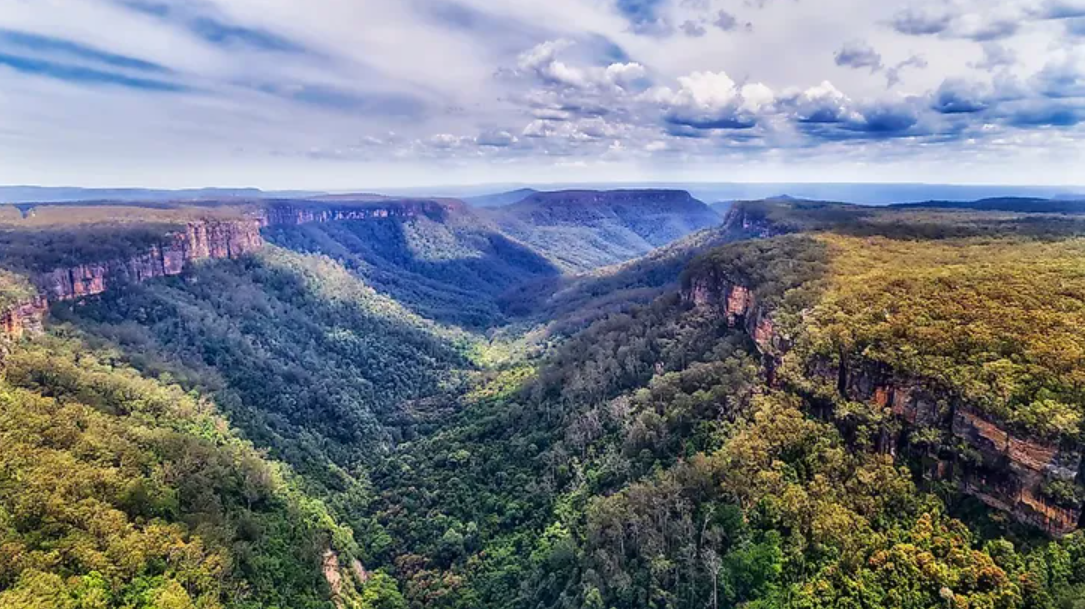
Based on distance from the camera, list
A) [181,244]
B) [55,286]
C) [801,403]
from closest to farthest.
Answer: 1. [801,403]
2. [55,286]
3. [181,244]

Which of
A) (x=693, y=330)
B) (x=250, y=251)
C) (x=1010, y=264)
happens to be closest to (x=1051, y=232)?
(x=1010, y=264)

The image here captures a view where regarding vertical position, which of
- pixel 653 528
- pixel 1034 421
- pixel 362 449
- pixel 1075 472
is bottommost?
pixel 362 449

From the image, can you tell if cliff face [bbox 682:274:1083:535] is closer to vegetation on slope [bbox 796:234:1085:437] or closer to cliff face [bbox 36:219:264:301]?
vegetation on slope [bbox 796:234:1085:437]

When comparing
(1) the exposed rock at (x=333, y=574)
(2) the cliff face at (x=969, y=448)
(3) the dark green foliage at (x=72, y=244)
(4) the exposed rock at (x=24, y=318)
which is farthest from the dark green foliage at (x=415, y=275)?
(2) the cliff face at (x=969, y=448)

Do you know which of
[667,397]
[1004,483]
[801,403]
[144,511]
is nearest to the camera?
[1004,483]

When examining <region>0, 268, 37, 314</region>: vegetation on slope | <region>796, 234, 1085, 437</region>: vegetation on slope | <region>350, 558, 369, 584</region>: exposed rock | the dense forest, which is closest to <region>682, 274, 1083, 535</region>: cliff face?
the dense forest

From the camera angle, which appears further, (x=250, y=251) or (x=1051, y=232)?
(x=250, y=251)

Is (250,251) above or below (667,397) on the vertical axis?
above

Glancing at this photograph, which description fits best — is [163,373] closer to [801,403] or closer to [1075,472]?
[801,403]
